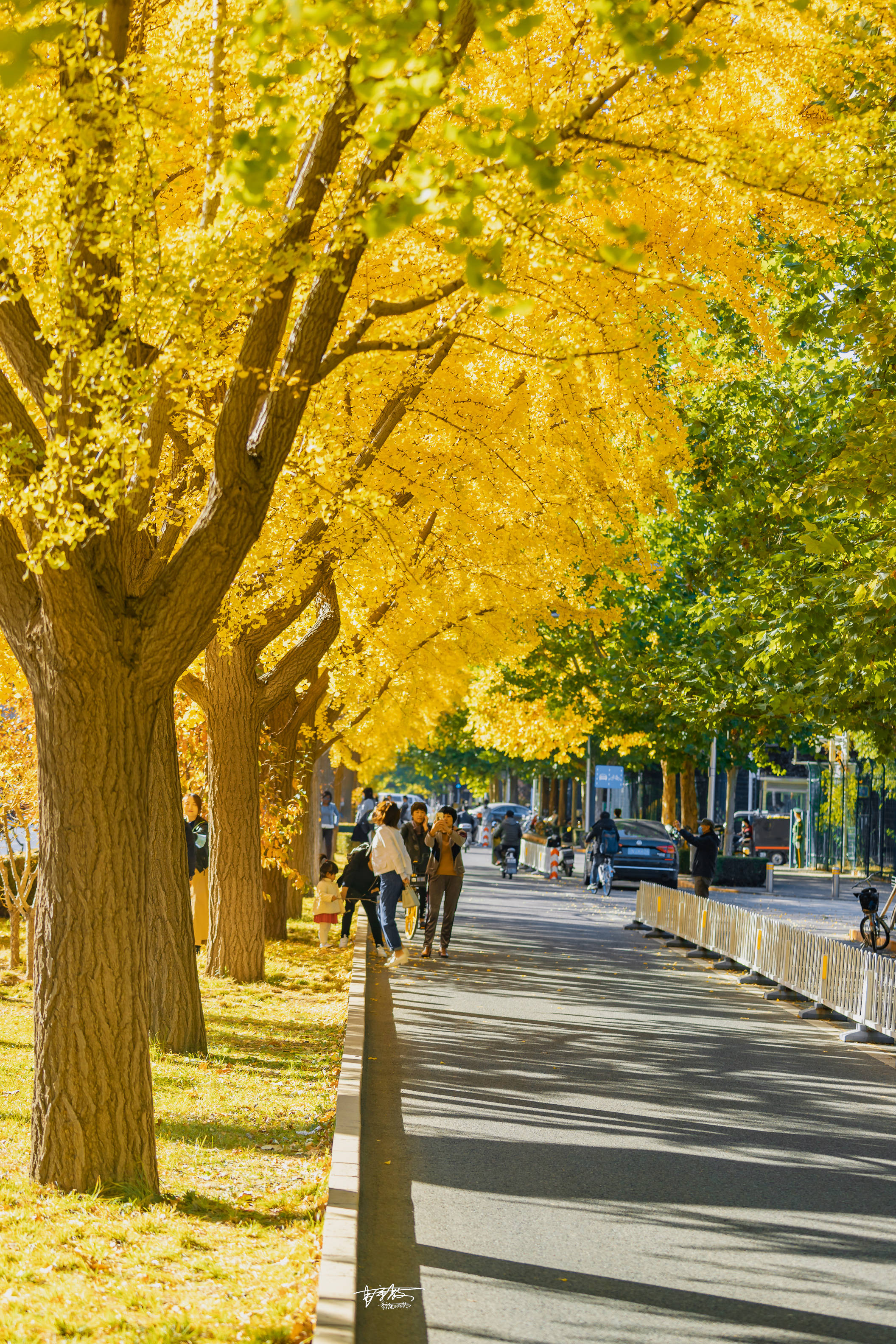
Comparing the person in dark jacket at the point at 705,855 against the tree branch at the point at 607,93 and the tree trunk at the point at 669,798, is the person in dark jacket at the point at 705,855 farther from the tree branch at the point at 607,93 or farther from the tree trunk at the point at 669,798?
the tree branch at the point at 607,93

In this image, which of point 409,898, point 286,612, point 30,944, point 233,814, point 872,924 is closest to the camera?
point 30,944

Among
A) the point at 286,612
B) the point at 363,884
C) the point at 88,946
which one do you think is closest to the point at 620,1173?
the point at 88,946

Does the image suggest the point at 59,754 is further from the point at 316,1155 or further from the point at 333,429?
the point at 333,429

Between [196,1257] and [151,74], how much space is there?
5380mm

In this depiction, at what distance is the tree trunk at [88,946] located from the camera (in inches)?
276

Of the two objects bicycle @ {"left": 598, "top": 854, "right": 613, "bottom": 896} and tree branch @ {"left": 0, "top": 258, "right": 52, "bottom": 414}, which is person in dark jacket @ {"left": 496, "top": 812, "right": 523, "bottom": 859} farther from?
tree branch @ {"left": 0, "top": 258, "right": 52, "bottom": 414}

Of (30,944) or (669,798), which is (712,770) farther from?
(30,944)

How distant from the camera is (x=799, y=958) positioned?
51.2 feet

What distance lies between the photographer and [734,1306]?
5.63 meters

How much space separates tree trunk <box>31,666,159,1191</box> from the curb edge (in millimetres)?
983

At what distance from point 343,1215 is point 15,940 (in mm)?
11528

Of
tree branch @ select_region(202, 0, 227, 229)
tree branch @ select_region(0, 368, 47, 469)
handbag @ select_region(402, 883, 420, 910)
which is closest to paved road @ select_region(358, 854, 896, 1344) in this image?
handbag @ select_region(402, 883, 420, 910)

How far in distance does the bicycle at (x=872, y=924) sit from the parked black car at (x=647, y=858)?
1407cm

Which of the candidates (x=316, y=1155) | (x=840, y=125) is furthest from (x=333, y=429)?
(x=316, y=1155)
